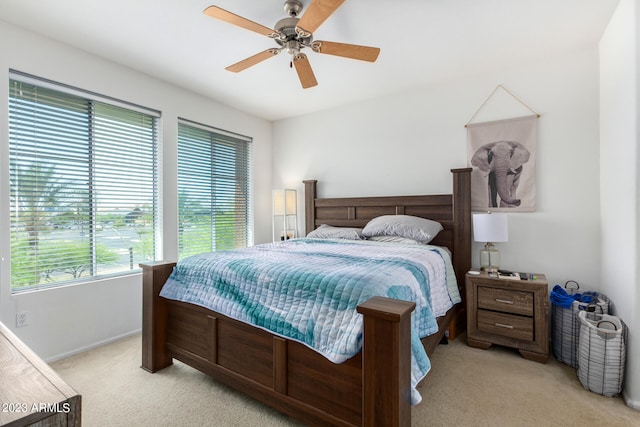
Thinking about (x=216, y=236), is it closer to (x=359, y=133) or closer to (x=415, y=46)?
(x=359, y=133)

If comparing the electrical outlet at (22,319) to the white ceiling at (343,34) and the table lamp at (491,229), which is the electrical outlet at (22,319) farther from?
the table lamp at (491,229)

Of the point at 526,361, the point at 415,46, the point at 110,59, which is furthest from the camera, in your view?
the point at 110,59

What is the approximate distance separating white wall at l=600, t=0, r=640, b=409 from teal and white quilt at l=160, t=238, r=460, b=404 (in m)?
1.07

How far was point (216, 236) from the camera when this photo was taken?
12.9 ft

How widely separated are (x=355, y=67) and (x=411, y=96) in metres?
0.92

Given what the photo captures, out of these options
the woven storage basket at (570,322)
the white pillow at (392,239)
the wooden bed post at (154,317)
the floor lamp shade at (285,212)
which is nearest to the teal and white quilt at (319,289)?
the wooden bed post at (154,317)

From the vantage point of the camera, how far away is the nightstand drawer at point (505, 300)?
7.76ft

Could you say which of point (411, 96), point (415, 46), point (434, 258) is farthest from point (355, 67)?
point (434, 258)

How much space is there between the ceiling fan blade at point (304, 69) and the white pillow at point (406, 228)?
1549mm

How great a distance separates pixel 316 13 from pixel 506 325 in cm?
267

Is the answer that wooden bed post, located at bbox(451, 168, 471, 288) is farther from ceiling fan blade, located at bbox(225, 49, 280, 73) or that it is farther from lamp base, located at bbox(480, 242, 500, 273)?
ceiling fan blade, located at bbox(225, 49, 280, 73)

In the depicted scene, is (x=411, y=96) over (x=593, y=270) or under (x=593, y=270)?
over

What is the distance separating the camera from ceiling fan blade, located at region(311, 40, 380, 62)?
6.68ft

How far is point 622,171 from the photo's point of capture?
6.64 feet
